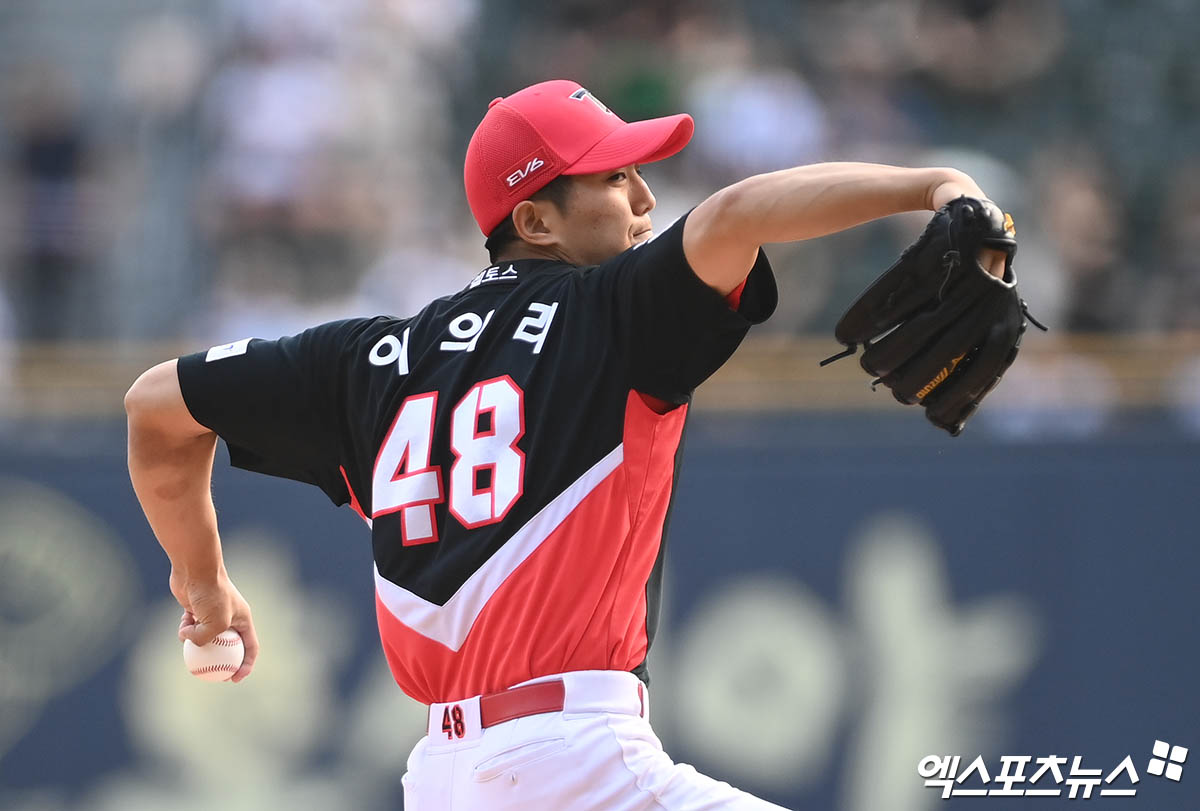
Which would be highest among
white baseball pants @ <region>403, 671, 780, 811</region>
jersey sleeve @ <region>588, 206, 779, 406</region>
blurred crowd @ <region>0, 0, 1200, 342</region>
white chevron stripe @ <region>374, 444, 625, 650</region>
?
blurred crowd @ <region>0, 0, 1200, 342</region>

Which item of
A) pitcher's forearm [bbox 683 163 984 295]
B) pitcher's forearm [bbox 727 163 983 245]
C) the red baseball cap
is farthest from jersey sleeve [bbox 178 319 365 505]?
pitcher's forearm [bbox 727 163 983 245]

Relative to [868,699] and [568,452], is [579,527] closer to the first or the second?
[568,452]

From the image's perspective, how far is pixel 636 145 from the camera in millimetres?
3445

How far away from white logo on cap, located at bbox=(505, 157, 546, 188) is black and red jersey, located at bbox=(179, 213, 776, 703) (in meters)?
0.22

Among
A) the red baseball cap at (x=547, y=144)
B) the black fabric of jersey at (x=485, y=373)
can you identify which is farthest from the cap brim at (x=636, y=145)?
the black fabric of jersey at (x=485, y=373)

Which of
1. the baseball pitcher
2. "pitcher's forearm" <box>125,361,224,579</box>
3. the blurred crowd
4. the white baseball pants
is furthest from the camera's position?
the blurred crowd

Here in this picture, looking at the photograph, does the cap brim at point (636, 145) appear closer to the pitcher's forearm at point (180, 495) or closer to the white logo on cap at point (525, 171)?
the white logo on cap at point (525, 171)

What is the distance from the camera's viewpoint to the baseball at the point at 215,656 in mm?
3744

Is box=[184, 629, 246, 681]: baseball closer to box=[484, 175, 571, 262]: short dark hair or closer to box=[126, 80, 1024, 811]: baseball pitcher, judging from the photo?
box=[126, 80, 1024, 811]: baseball pitcher

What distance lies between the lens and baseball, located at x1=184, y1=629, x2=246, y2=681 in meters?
3.74

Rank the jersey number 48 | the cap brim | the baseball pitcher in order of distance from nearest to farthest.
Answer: the baseball pitcher, the jersey number 48, the cap brim

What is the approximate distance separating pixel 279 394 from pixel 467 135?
5.99 meters

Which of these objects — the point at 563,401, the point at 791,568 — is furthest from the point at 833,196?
the point at 791,568

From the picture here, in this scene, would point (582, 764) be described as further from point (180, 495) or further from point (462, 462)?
point (180, 495)
